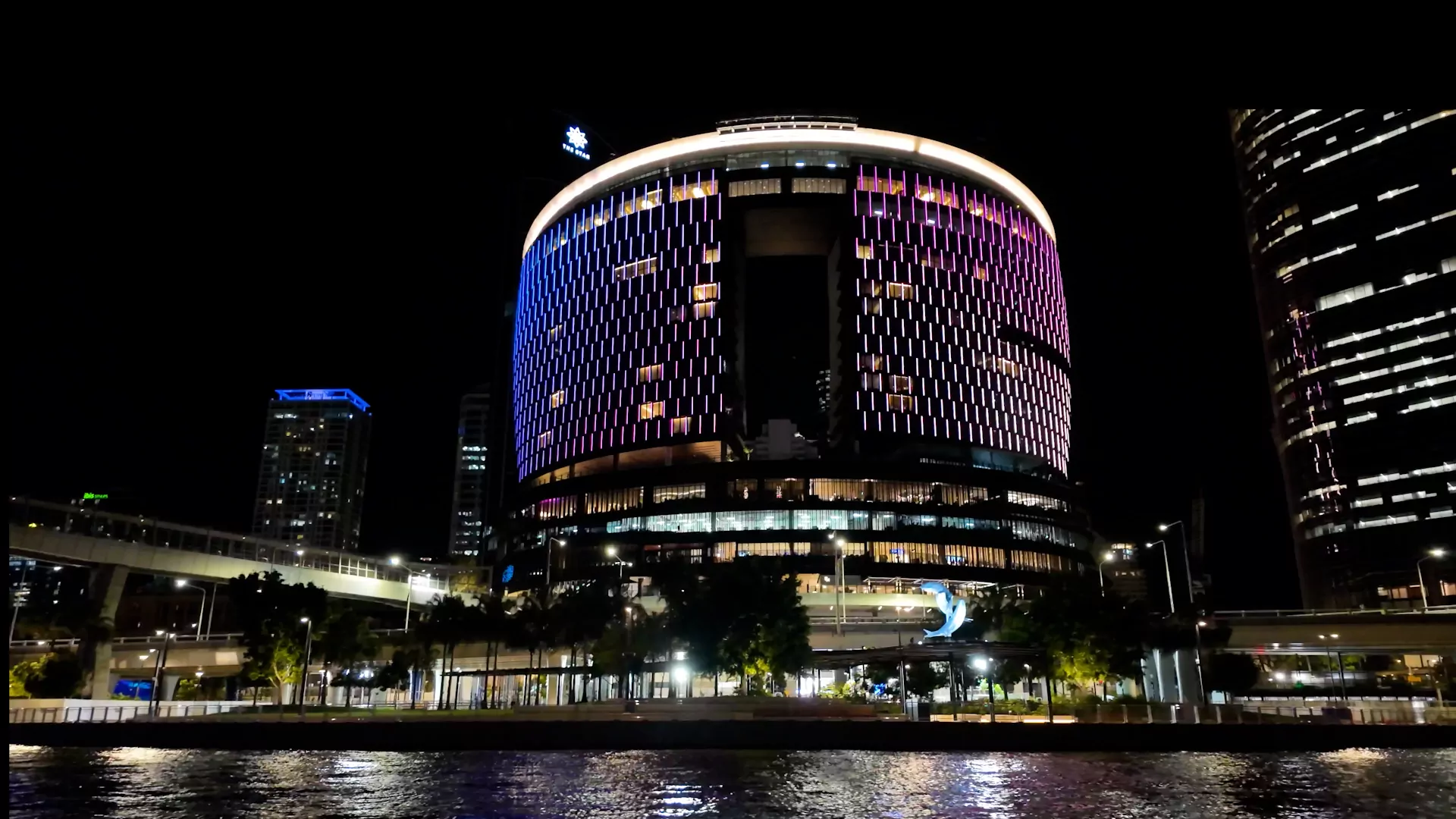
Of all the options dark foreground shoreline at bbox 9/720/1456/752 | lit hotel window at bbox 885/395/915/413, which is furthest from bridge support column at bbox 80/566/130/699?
lit hotel window at bbox 885/395/915/413

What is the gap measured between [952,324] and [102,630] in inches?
4529

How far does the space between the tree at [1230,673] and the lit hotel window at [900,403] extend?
6647cm

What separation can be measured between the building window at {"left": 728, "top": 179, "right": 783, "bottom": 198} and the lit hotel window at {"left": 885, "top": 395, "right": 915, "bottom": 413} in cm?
3735

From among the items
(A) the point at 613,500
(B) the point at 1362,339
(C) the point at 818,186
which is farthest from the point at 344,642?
(B) the point at 1362,339

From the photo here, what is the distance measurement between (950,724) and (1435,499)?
159 meters

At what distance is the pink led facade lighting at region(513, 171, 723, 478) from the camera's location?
143375mm

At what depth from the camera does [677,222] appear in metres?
151

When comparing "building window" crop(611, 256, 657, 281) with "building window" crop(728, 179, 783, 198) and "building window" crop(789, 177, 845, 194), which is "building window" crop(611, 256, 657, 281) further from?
"building window" crop(789, 177, 845, 194)

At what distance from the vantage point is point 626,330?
149875 millimetres

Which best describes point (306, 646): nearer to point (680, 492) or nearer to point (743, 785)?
point (743, 785)

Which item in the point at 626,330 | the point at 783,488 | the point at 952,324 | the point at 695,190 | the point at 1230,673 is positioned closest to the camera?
the point at 1230,673

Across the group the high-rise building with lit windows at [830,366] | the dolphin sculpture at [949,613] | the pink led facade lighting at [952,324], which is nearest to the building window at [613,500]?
the high-rise building with lit windows at [830,366]

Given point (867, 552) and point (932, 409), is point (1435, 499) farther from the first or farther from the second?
point (867, 552)

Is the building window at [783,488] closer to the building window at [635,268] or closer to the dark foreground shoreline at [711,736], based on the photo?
the building window at [635,268]
